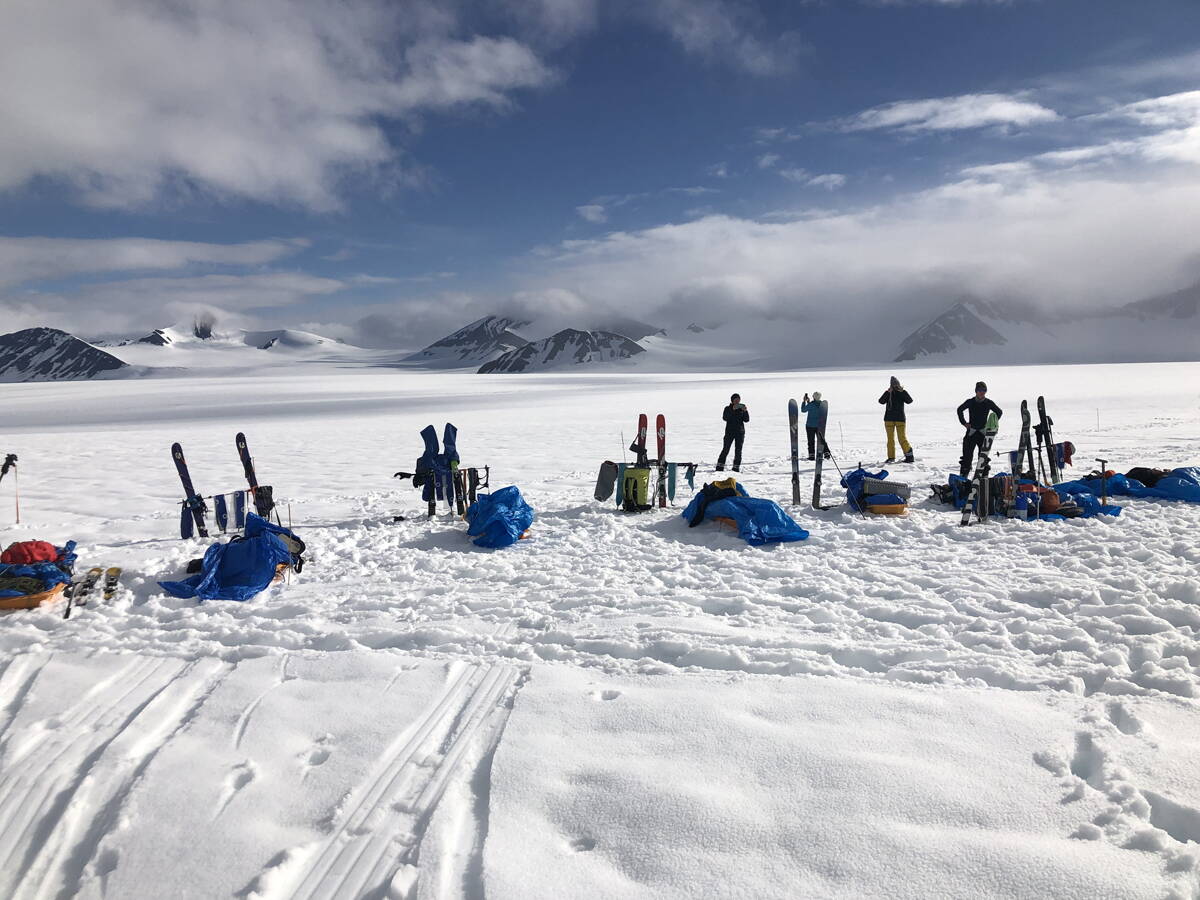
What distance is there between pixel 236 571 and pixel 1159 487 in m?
11.3

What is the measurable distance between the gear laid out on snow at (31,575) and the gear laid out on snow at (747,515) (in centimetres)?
656

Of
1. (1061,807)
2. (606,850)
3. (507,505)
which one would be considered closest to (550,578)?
(507,505)

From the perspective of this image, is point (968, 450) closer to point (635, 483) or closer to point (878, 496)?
point (878, 496)

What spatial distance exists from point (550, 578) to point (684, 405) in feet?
93.5

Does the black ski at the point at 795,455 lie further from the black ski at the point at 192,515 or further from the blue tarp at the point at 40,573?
the blue tarp at the point at 40,573

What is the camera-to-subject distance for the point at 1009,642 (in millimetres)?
4668

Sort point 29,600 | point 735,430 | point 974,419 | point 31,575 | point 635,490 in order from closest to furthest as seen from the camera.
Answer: point 29,600 < point 31,575 < point 635,490 < point 974,419 < point 735,430

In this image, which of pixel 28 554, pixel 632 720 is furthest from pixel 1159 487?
pixel 28 554

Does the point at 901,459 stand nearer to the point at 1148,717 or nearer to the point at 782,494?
the point at 782,494

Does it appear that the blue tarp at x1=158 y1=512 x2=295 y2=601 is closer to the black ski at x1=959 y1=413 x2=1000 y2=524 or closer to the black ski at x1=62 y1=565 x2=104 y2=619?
the black ski at x1=62 y1=565 x2=104 y2=619

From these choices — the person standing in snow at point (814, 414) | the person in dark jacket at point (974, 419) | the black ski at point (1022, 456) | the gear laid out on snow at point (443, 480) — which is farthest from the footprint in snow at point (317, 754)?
the person in dark jacket at point (974, 419)

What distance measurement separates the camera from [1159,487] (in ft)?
29.0

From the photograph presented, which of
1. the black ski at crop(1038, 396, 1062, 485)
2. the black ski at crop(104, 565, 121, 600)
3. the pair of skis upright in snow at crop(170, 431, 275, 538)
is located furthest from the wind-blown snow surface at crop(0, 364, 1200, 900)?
the black ski at crop(1038, 396, 1062, 485)

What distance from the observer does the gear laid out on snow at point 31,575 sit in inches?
226
